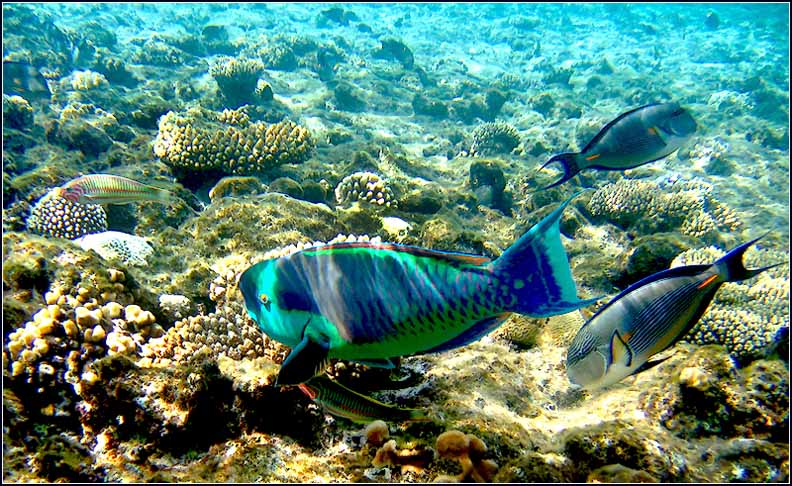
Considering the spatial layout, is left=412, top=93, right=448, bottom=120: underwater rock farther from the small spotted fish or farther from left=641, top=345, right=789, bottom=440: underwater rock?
left=641, top=345, right=789, bottom=440: underwater rock

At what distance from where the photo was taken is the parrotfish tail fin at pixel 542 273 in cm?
140

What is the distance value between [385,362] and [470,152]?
12.3 metres

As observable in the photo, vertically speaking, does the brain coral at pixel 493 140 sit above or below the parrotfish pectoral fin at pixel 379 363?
above

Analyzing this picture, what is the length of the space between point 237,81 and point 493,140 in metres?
9.21

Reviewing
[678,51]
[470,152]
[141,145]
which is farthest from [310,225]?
[678,51]

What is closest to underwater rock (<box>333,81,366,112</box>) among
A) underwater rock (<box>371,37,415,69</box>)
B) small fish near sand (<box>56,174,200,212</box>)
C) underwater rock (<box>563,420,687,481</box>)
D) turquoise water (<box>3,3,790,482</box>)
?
turquoise water (<box>3,3,790,482</box>)

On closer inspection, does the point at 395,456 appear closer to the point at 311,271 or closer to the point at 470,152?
the point at 311,271

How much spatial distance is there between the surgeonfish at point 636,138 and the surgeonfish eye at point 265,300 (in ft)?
9.11

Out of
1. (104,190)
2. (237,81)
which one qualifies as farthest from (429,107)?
(104,190)

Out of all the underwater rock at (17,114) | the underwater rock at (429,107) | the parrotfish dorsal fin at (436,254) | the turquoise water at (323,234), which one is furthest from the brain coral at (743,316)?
the underwater rock at (17,114)

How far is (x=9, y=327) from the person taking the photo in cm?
265

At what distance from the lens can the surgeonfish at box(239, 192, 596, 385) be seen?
1.42m

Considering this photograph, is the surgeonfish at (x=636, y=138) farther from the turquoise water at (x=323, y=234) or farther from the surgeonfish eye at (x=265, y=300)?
the surgeonfish eye at (x=265, y=300)

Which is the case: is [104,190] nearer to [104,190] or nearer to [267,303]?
[104,190]
